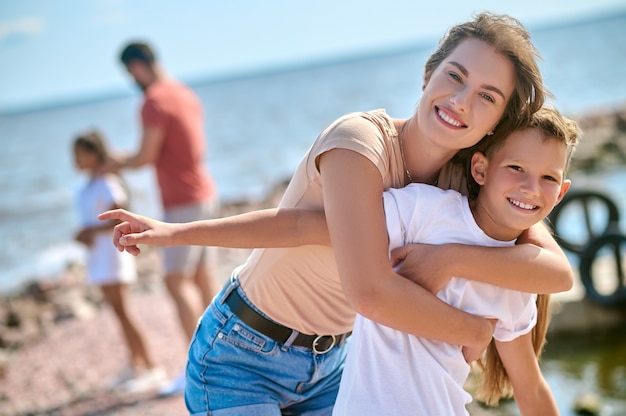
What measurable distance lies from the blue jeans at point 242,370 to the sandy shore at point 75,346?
10.8ft

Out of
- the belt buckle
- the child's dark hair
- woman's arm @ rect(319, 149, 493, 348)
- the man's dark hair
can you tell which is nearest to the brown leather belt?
the belt buckle

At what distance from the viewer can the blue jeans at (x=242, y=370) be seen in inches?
86.7

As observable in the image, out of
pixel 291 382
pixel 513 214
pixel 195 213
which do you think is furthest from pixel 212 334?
pixel 195 213

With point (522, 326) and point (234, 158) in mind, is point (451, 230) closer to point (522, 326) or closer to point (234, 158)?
point (522, 326)

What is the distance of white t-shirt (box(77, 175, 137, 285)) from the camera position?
231 inches

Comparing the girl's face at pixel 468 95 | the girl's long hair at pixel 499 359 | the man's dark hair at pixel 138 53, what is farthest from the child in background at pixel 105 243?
the girl's face at pixel 468 95

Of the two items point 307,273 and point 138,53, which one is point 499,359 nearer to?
point 307,273

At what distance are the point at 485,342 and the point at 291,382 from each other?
0.64 meters

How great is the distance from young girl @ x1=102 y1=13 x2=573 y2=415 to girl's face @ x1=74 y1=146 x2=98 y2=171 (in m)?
3.93

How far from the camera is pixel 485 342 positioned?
1961mm

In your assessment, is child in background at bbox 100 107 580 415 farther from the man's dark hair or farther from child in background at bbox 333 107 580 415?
the man's dark hair

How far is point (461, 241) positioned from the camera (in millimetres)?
2049

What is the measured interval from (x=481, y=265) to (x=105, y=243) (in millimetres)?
4544

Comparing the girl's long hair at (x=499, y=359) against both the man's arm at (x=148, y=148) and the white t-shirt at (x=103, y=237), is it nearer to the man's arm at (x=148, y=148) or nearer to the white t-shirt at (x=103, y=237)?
the man's arm at (x=148, y=148)
